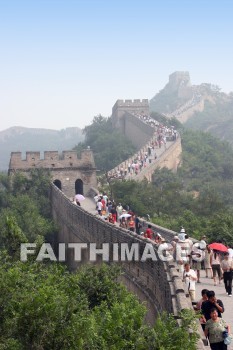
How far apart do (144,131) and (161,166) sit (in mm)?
10414

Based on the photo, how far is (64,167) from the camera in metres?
36.7

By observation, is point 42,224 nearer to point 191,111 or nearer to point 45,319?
point 45,319

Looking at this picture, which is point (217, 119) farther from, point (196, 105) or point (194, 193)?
point (194, 193)

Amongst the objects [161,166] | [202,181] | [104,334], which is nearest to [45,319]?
[104,334]

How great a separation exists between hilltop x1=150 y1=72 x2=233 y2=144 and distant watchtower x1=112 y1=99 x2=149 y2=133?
21.8m

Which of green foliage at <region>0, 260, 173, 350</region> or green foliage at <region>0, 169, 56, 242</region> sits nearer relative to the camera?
green foliage at <region>0, 260, 173, 350</region>

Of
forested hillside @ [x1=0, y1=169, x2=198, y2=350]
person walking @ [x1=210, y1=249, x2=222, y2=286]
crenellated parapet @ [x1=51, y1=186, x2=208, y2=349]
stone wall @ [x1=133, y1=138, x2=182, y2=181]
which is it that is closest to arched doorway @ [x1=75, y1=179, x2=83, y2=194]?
stone wall @ [x1=133, y1=138, x2=182, y2=181]

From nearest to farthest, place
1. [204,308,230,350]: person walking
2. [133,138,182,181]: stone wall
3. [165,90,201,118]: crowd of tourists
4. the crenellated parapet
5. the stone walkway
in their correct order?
[204,308,230,350]: person walking < the crenellated parapet < the stone walkway < [133,138,182,181]: stone wall < [165,90,201,118]: crowd of tourists

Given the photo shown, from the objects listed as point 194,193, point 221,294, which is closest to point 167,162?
point 194,193

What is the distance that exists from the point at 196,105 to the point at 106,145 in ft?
175

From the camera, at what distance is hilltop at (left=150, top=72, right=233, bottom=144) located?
3848 inches

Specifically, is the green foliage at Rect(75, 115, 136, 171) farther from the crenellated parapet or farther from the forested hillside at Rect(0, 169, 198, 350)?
the forested hillside at Rect(0, 169, 198, 350)

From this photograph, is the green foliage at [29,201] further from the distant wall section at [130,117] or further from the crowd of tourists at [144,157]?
the distant wall section at [130,117]

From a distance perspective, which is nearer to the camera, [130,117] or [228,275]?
[228,275]
